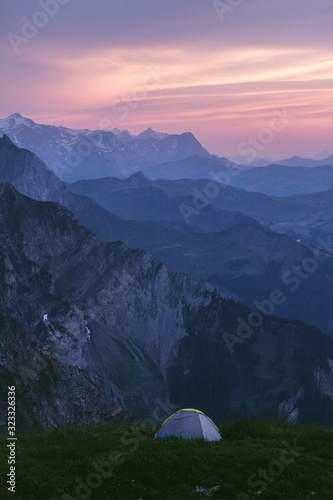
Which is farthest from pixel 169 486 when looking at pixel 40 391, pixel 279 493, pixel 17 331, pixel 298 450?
pixel 17 331

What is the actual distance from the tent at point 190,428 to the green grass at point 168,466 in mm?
1091

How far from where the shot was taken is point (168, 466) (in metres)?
29.6

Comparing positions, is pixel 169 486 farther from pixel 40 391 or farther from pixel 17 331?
pixel 17 331

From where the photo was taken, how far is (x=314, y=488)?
95.6 ft

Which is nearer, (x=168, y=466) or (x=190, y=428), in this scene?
(x=168, y=466)

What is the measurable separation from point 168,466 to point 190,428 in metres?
7.14

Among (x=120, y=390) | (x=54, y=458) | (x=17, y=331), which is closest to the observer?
(x=54, y=458)

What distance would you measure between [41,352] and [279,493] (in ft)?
310

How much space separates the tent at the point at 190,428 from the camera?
118 feet

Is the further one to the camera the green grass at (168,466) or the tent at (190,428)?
the tent at (190,428)

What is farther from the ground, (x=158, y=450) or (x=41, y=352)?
(x=158, y=450)

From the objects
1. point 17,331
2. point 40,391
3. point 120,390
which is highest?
point 17,331

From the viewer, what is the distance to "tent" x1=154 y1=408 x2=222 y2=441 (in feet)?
118

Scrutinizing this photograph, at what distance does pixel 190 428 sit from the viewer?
3662 cm
